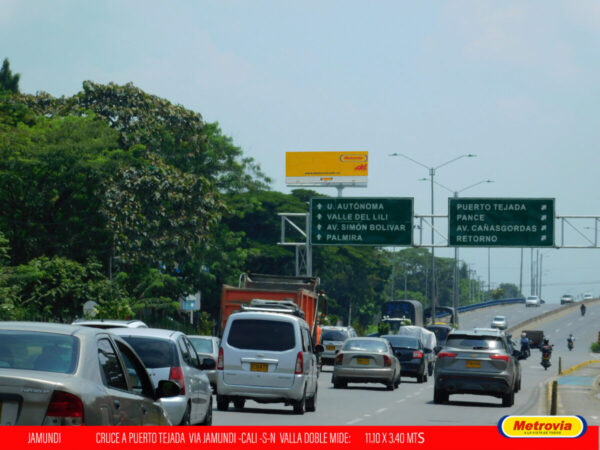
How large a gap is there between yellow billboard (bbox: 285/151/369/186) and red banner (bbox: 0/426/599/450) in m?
93.7

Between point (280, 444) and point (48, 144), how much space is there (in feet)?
131

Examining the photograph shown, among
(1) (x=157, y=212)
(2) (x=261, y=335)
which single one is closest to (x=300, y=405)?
(2) (x=261, y=335)

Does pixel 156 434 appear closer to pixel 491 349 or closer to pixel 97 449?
pixel 97 449

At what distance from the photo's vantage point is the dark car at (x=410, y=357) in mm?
39562

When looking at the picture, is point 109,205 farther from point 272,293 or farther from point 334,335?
point 272,293

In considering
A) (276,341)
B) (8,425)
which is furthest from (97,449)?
(276,341)

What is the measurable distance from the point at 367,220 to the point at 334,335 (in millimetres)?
5251

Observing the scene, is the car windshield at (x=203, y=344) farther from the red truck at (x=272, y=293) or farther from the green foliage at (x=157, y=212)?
the green foliage at (x=157, y=212)

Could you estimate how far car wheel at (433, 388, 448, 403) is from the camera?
27.1m

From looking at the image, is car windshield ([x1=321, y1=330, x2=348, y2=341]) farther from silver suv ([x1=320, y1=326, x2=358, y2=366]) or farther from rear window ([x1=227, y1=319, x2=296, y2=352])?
rear window ([x1=227, y1=319, x2=296, y2=352])

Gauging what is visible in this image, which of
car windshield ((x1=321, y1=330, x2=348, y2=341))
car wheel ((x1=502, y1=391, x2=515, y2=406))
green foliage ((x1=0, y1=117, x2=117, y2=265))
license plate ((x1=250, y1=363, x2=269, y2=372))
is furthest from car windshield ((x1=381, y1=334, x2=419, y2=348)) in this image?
license plate ((x1=250, y1=363, x2=269, y2=372))

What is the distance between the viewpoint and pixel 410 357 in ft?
131

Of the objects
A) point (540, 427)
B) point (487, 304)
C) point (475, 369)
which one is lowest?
point (487, 304)

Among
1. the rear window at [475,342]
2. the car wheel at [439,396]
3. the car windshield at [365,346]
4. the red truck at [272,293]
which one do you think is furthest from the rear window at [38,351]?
the car windshield at [365,346]
